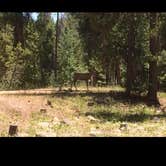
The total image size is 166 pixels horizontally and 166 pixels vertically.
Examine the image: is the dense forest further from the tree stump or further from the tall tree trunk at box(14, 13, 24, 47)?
the tree stump

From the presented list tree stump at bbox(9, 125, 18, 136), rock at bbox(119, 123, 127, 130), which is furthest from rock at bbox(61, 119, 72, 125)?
tree stump at bbox(9, 125, 18, 136)

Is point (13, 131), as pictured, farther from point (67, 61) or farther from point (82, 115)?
point (67, 61)

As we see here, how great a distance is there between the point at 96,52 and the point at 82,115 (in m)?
9.65

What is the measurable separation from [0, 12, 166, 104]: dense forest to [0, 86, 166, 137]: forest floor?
4.28ft

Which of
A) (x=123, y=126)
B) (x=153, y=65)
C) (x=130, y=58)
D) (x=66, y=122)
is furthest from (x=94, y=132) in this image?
(x=130, y=58)

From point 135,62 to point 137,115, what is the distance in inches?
198

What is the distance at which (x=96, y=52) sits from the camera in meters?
25.6
